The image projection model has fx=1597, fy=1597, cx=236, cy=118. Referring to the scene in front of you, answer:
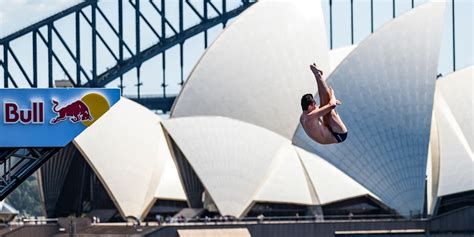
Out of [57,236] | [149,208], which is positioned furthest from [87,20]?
[57,236]

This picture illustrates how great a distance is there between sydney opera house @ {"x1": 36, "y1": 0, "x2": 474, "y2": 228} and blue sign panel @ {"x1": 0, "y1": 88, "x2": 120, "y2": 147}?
46.2 metres

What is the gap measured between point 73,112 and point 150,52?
77.7 meters

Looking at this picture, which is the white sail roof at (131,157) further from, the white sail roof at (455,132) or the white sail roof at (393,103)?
the white sail roof at (455,132)

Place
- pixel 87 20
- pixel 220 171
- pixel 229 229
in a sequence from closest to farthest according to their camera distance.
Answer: pixel 229 229 < pixel 220 171 < pixel 87 20

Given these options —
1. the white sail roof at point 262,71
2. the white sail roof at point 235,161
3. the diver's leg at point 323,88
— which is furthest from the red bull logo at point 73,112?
the white sail roof at point 262,71

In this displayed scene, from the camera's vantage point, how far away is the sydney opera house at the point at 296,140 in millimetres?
82500

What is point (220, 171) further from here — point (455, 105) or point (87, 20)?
point (87, 20)

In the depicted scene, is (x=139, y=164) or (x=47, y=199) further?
(x=47, y=199)

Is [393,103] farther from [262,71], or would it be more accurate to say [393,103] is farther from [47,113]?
[47,113]

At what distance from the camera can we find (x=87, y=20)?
112 m

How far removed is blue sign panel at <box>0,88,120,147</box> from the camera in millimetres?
35469

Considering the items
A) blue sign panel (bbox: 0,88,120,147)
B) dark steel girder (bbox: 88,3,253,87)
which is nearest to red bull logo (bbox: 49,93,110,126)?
blue sign panel (bbox: 0,88,120,147)

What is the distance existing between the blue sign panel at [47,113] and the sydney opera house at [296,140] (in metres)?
46.2

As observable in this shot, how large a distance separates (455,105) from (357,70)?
5.40 m
